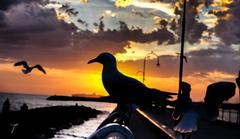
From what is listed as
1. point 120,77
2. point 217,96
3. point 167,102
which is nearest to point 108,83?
point 120,77

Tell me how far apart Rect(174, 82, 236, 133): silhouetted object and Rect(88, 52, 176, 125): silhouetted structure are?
1.52 feet

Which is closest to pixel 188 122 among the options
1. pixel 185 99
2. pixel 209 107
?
pixel 185 99

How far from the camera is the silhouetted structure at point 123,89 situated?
24.3ft

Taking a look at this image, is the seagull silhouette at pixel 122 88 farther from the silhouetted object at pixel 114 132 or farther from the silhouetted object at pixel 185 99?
the silhouetted object at pixel 114 132

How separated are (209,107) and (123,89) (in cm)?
180

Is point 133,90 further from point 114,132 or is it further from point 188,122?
point 188,122

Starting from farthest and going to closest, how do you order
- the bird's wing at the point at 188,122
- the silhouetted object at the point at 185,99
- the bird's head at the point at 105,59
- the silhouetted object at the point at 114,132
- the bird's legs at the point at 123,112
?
the bird's legs at the point at 123,112 → the silhouetted object at the point at 114,132 → the bird's head at the point at 105,59 → the silhouetted object at the point at 185,99 → the bird's wing at the point at 188,122

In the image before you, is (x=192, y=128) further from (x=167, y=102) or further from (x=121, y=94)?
(x=121, y=94)

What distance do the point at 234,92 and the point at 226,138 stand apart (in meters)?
17.7

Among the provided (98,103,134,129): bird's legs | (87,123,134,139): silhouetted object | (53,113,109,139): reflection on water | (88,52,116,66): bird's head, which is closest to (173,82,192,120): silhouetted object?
(98,103,134,129): bird's legs

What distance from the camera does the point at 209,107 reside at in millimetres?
6250

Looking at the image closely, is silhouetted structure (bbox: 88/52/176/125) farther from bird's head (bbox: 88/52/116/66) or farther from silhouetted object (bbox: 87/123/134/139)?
silhouetted object (bbox: 87/123/134/139)

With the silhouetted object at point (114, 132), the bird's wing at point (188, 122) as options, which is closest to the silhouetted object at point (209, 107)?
the bird's wing at point (188, 122)

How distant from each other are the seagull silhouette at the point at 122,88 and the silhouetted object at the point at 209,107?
0.47m
